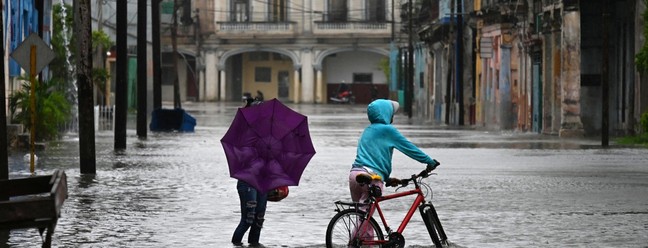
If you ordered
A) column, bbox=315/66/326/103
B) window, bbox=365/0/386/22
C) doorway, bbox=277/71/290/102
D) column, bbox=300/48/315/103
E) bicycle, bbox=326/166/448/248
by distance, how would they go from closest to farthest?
bicycle, bbox=326/166/448/248
column, bbox=300/48/315/103
window, bbox=365/0/386/22
column, bbox=315/66/326/103
doorway, bbox=277/71/290/102

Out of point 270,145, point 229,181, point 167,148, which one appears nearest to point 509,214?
point 270,145

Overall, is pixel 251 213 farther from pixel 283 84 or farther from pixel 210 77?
pixel 283 84

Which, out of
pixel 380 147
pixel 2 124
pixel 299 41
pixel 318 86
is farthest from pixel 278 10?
pixel 380 147

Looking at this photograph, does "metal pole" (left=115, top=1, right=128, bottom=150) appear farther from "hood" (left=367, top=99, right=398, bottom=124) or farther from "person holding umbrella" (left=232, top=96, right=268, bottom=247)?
"hood" (left=367, top=99, right=398, bottom=124)

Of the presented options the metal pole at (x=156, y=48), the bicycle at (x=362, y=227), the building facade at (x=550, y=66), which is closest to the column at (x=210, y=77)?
the building facade at (x=550, y=66)

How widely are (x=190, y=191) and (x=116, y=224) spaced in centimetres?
509

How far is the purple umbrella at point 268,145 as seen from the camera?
49.4ft

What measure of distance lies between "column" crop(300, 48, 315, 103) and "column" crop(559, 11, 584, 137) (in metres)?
66.9

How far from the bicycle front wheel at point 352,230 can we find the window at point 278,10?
10131cm

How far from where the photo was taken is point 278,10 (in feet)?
376

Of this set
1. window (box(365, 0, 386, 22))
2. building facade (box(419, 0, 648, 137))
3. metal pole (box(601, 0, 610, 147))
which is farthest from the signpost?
window (box(365, 0, 386, 22))

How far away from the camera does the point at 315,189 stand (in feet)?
73.9

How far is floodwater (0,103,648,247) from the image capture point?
15680mm

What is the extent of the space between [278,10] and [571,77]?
70481 mm
